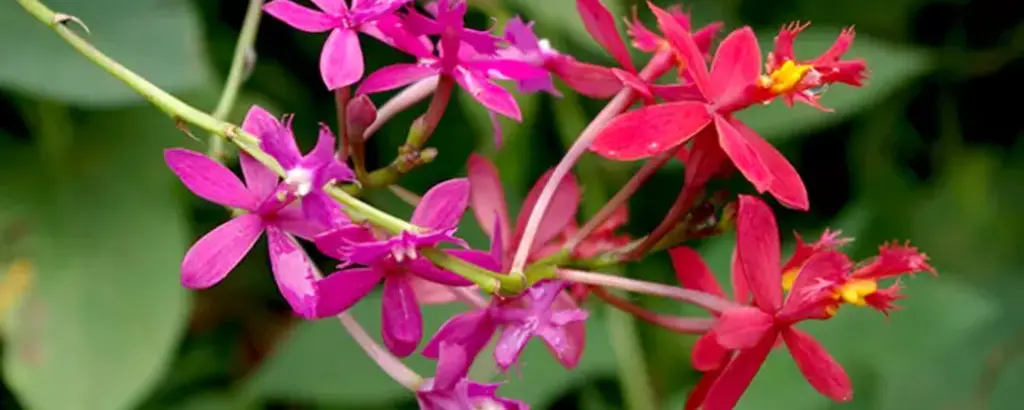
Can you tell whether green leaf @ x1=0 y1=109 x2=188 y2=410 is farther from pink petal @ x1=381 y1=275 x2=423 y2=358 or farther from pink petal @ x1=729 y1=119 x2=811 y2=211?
pink petal @ x1=729 y1=119 x2=811 y2=211

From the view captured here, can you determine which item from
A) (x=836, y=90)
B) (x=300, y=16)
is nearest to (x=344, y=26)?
(x=300, y=16)

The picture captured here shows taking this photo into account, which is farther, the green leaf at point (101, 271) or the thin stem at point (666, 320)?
the green leaf at point (101, 271)

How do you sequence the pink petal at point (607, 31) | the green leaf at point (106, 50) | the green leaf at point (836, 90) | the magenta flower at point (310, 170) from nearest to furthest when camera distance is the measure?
1. the magenta flower at point (310, 170)
2. the pink petal at point (607, 31)
3. the green leaf at point (106, 50)
4. the green leaf at point (836, 90)

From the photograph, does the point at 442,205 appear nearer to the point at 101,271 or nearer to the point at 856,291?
the point at 856,291

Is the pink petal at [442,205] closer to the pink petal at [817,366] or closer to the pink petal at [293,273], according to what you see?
the pink petal at [293,273]

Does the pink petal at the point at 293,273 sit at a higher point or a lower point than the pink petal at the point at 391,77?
lower

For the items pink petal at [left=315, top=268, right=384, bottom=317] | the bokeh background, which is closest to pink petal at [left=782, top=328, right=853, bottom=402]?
pink petal at [left=315, top=268, right=384, bottom=317]

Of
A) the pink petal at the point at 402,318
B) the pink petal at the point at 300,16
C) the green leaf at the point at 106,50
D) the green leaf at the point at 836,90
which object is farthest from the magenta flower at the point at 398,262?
the green leaf at the point at 836,90
